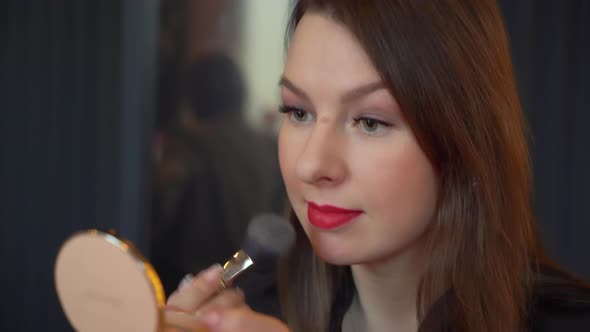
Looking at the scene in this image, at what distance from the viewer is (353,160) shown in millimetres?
646

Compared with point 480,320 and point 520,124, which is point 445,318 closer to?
point 480,320

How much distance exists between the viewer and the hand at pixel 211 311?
18.8 inches

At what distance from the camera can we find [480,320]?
2.30 feet

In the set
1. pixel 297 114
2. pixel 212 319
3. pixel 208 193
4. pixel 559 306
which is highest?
pixel 297 114

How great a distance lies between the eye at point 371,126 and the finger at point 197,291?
0.61ft

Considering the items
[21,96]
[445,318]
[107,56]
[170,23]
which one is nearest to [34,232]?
[21,96]

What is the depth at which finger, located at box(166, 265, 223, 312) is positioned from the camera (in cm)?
57

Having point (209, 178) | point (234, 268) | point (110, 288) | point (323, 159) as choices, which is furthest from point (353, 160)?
point (209, 178)

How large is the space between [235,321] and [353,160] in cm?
22

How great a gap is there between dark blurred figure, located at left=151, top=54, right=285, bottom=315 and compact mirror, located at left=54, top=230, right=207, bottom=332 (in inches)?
47.9

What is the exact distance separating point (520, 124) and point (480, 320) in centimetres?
21

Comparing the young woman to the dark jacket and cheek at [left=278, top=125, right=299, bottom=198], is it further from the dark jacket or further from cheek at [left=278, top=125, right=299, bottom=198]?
the dark jacket

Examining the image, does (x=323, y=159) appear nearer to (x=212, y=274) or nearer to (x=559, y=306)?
(x=212, y=274)

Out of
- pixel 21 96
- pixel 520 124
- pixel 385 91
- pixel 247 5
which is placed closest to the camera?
pixel 385 91
